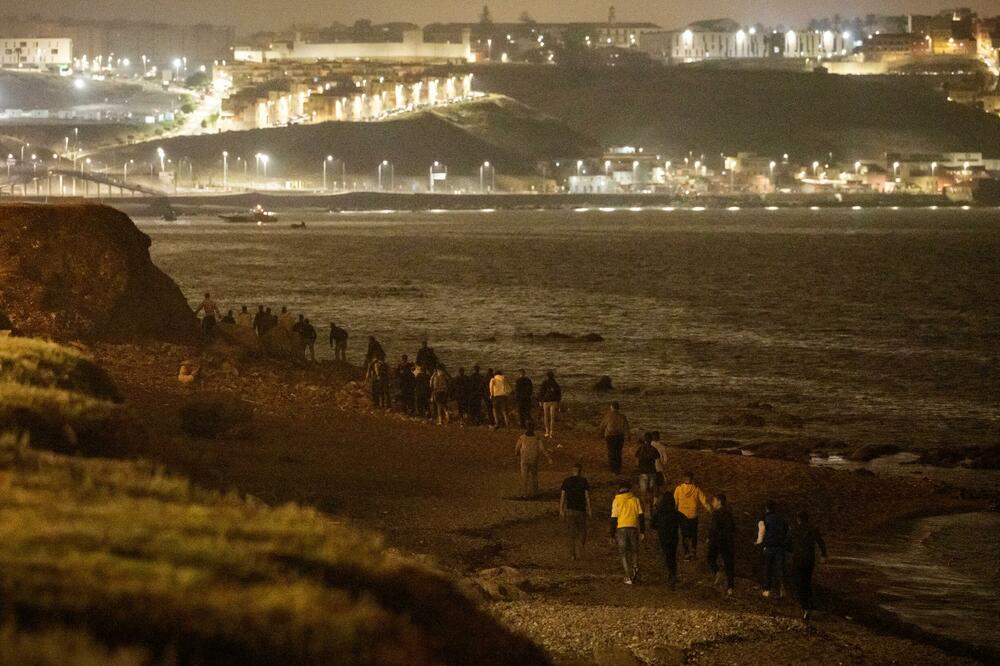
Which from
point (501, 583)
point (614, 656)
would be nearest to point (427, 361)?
point (501, 583)

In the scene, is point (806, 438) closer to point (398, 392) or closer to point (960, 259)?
point (398, 392)

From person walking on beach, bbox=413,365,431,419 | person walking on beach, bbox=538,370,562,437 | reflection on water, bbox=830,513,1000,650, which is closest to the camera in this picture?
reflection on water, bbox=830,513,1000,650

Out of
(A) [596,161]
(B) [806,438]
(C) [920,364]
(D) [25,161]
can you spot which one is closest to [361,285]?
(C) [920,364]

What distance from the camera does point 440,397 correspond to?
20.5m

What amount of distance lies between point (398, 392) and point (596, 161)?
164136 millimetres

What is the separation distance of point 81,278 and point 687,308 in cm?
3188

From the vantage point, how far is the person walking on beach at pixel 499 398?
66.9ft

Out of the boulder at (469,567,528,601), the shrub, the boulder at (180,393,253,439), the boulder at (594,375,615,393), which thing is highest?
the shrub

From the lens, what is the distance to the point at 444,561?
12.1 meters

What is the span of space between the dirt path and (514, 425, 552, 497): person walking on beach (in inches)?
6.1

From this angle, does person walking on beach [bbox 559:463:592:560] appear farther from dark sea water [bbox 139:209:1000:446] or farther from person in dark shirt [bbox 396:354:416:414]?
dark sea water [bbox 139:209:1000:446]

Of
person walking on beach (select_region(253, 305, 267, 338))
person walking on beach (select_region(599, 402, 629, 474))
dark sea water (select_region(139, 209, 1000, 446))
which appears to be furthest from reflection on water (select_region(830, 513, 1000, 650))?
person walking on beach (select_region(253, 305, 267, 338))

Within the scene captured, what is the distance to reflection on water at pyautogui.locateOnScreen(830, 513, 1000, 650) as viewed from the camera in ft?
38.4

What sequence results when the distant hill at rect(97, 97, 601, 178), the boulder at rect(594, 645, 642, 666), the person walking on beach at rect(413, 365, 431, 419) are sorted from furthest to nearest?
A: the distant hill at rect(97, 97, 601, 178) → the person walking on beach at rect(413, 365, 431, 419) → the boulder at rect(594, 645, 642, 666)
